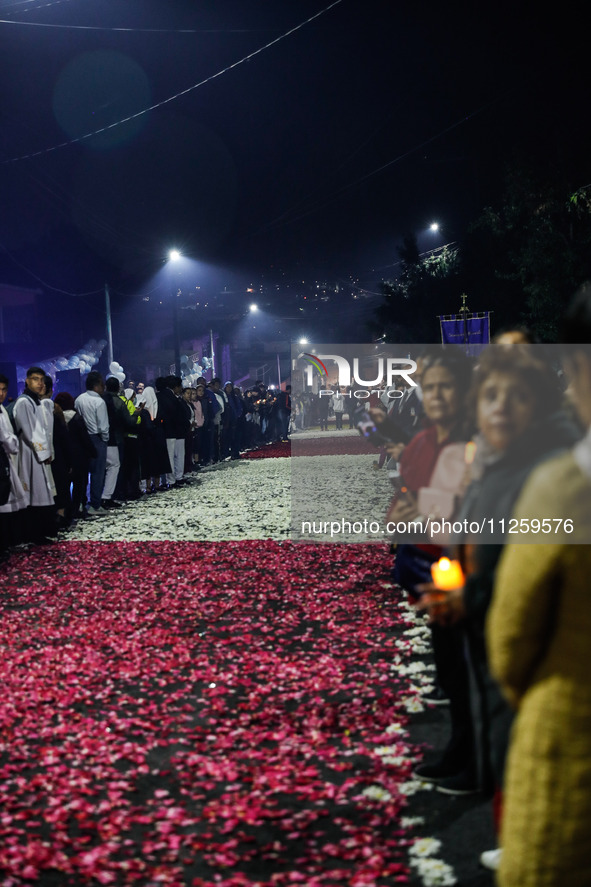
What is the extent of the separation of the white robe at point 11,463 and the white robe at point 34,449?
0.67ft

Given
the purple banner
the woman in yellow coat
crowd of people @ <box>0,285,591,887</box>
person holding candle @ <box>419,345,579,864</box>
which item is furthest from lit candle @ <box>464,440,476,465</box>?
the purple banner

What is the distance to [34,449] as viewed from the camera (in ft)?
39.1

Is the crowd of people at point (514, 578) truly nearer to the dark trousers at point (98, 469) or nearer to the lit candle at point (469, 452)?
the lit candle at point (469, 452)

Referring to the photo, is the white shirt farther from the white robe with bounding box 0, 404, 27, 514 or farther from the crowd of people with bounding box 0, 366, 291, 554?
the white robe with bounding box 0, 404, 27, 514

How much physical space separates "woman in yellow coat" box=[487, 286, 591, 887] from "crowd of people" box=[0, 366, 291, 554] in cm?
935

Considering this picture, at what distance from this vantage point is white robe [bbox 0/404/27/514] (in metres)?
10.7

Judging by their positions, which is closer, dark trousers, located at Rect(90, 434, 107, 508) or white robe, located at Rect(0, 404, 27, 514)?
white robe, located at Rect(0, 404, 27, 514)

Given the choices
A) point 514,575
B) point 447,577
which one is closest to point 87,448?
point 447,577

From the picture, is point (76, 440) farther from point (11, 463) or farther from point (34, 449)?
point (11, 463)

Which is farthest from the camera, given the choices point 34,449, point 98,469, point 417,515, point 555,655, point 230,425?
point 230,425

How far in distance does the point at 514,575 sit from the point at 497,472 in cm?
93

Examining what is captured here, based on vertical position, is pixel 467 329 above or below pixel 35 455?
above

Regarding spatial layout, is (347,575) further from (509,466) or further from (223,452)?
(223,452)

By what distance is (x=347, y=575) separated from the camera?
9992mm
